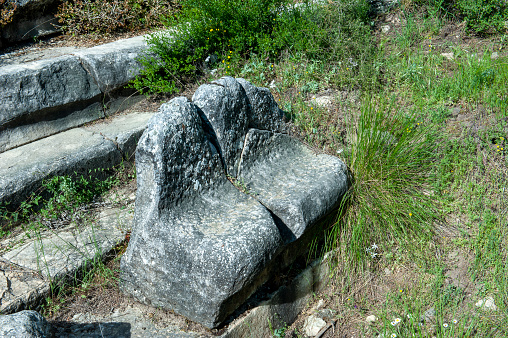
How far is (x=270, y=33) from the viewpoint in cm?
473

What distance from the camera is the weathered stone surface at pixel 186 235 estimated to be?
7.21 feet

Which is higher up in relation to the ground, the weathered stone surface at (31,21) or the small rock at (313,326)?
the weathered stone surface at (31,21)

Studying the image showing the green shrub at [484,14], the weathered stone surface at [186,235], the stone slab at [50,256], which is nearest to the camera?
the weathered stone surface at [186,235]

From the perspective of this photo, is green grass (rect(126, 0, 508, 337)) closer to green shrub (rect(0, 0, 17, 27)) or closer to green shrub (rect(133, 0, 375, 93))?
green shrub (rect(133, 0, 375, 93))

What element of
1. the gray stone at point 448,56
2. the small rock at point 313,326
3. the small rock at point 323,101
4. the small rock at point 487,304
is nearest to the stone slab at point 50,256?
the small rock at point 313,326

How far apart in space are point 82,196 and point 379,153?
2309mm

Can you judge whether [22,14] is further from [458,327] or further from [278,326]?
[458,327]

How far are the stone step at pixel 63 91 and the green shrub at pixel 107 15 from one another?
0.66 meters

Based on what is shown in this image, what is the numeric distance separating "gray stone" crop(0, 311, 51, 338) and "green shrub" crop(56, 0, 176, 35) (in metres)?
3.75

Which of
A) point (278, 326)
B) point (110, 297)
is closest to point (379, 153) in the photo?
point (278, 326)

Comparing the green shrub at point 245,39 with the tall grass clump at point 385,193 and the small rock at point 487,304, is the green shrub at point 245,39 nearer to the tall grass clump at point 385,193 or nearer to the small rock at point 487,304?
the tall grass clump at point 385,193

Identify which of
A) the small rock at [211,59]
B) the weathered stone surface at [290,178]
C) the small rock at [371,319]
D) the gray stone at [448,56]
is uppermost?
the small rock at [211,59]

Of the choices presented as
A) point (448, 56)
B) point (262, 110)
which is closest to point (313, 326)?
point (262, 110)

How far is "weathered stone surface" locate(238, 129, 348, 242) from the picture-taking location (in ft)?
8.61
